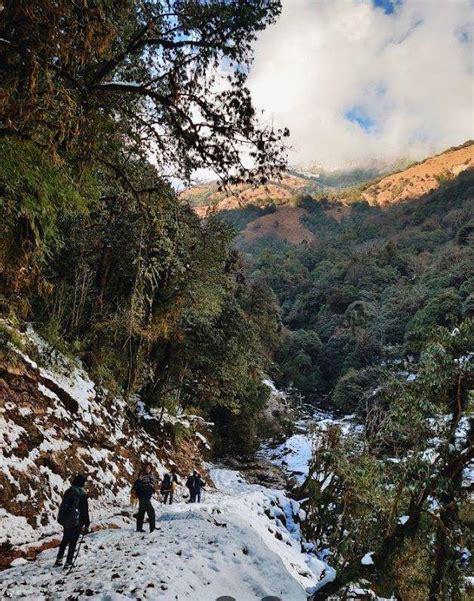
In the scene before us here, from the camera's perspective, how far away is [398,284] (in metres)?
76.6

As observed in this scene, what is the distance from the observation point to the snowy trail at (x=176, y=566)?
6137 millimetres

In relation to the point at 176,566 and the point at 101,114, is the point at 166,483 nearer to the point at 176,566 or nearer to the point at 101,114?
the point at 176,566

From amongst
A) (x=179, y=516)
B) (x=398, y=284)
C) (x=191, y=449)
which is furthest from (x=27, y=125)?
(x=398, y=284)

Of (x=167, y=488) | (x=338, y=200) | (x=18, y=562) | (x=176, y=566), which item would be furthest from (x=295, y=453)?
(x=338, y=200)

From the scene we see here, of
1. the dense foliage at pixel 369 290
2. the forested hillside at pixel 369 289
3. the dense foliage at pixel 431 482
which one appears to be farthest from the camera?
the dense foliage at pixel 369 290

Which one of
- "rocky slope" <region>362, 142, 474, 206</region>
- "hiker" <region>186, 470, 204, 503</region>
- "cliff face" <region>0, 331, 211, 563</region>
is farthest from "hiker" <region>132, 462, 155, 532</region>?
"rocky slope" <region>362, 142, 474, 206</region>

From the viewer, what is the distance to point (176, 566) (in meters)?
7.70

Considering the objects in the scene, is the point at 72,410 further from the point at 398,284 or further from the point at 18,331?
the point at 398,284

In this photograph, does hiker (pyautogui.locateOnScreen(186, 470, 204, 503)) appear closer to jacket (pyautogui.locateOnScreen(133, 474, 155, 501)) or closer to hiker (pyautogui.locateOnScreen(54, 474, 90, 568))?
jacket (pyautogui.locateOnScreen(133, 474, 155, 501))

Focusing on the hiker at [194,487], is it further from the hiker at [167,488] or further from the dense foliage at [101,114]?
the dense foliage at [101,114]

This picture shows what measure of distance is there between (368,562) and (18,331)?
10.7 metres

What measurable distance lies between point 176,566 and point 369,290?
75.0m

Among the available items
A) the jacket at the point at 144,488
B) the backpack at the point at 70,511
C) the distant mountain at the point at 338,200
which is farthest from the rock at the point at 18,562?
the distant mountain at the point at 338,200

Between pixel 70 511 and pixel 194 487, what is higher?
pixel 70 511
